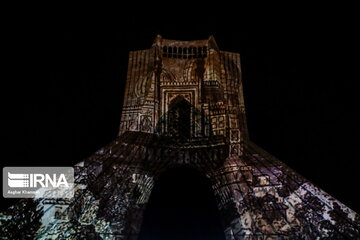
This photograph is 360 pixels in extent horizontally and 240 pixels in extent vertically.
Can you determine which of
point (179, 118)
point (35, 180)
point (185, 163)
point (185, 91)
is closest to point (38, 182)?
point (35, 180)

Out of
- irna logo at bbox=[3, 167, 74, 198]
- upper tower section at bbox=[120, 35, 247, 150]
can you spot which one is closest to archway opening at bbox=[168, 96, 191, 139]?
upper tower section at bbox=[120, 35, 247, 150]

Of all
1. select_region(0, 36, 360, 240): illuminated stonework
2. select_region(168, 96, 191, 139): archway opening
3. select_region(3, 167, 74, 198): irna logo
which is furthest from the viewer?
select_region(168, 96, 191, 139): archway opening

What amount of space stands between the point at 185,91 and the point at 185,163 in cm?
103

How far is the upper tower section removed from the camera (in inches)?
172

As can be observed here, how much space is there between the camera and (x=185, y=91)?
4656mm

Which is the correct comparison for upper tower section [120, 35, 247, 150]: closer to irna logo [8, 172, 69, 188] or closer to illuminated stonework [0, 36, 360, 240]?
illuminated stonework [0, 36, 360, 240]

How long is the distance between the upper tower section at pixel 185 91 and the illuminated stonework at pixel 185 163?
1 centimetres

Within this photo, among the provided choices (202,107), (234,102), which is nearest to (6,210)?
(202,107)

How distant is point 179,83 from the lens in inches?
185

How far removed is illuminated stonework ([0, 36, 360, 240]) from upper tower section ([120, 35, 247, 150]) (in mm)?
13

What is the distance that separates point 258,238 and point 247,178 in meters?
0.82

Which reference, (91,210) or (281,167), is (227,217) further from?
(91,210)

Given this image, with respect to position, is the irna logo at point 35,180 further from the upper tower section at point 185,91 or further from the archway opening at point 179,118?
the archway opening at point 179,118

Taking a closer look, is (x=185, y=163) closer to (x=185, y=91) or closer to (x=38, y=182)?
(x=185, y=91)
